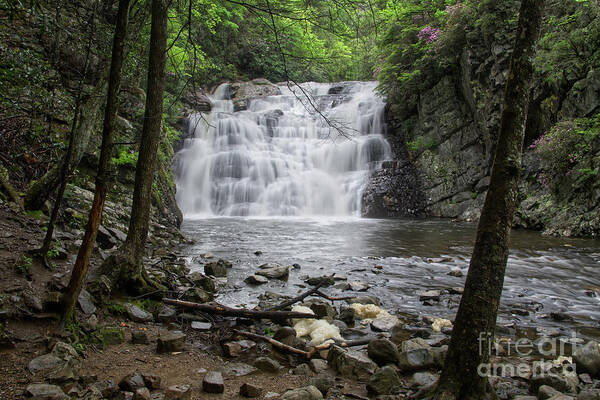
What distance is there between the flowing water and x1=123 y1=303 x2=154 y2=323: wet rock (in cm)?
137

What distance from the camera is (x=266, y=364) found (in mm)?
3293

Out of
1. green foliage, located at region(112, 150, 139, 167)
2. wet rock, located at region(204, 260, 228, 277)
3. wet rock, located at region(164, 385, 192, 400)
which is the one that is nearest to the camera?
wet rock, located at region(164, 385, 192, 400)

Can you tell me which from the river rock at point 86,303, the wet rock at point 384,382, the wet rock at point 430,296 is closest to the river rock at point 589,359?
the wet rock at point 384,382

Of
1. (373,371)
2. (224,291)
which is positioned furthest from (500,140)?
(224,291)

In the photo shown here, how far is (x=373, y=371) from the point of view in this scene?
325cm

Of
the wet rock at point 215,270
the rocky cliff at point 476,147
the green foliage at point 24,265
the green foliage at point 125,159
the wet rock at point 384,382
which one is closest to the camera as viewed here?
the wet rock at point 384,382

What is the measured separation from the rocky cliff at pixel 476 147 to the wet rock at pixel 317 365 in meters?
11.9

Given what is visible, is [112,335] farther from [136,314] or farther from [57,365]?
[57,365]

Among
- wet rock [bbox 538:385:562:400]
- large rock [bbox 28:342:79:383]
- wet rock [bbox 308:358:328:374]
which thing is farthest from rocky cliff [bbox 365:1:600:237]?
large rock [bbox 28:342:79:383]

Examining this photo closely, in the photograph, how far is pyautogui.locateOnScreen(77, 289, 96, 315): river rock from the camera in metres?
3.57

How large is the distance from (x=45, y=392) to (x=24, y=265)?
2239 mm

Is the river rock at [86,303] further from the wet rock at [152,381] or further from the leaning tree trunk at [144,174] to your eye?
the wet rock at [152,381]

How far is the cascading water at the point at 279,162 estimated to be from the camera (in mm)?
18531

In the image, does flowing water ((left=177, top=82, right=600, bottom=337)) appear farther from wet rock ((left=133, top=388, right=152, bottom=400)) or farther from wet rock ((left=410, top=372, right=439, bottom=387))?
wet rock ((left=133, top=388, right=152, bottom=400))
